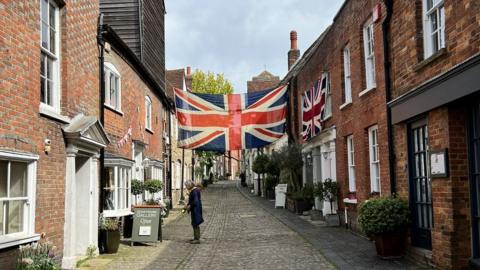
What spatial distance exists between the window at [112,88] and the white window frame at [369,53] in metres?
6.59

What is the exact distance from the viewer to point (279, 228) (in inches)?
698

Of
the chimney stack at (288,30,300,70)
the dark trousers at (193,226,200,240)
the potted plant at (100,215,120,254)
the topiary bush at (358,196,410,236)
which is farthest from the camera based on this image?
the chimney stack at (288,30,300,70)

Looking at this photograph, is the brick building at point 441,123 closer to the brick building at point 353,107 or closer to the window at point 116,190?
the brick building at point 353,107

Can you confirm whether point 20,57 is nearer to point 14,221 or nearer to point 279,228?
point 14,221

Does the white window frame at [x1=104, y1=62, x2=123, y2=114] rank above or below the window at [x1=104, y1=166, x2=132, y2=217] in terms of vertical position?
above

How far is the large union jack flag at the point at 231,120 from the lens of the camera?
2209 centimetres

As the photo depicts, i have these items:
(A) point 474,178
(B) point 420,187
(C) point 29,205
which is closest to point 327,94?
(B) point 420,187

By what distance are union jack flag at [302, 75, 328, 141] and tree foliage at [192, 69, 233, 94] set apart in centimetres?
3242

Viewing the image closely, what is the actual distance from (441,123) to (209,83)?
46867 mm

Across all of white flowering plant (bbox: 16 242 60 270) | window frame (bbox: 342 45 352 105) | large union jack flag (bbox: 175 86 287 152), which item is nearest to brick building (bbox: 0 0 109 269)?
white flowering plant (bbox: 16 242 60 270)

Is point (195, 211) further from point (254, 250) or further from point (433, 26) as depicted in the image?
point (433, 26)

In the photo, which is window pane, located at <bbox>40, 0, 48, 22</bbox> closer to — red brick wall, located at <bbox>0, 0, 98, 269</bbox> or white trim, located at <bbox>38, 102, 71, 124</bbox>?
red brick wall, located at <bbox>0, 0, 98, 269</bbox>

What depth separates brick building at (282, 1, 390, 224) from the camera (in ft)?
Answer: 42.3

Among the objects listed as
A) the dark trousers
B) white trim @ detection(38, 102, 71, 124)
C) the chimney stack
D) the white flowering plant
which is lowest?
the dark trousers
